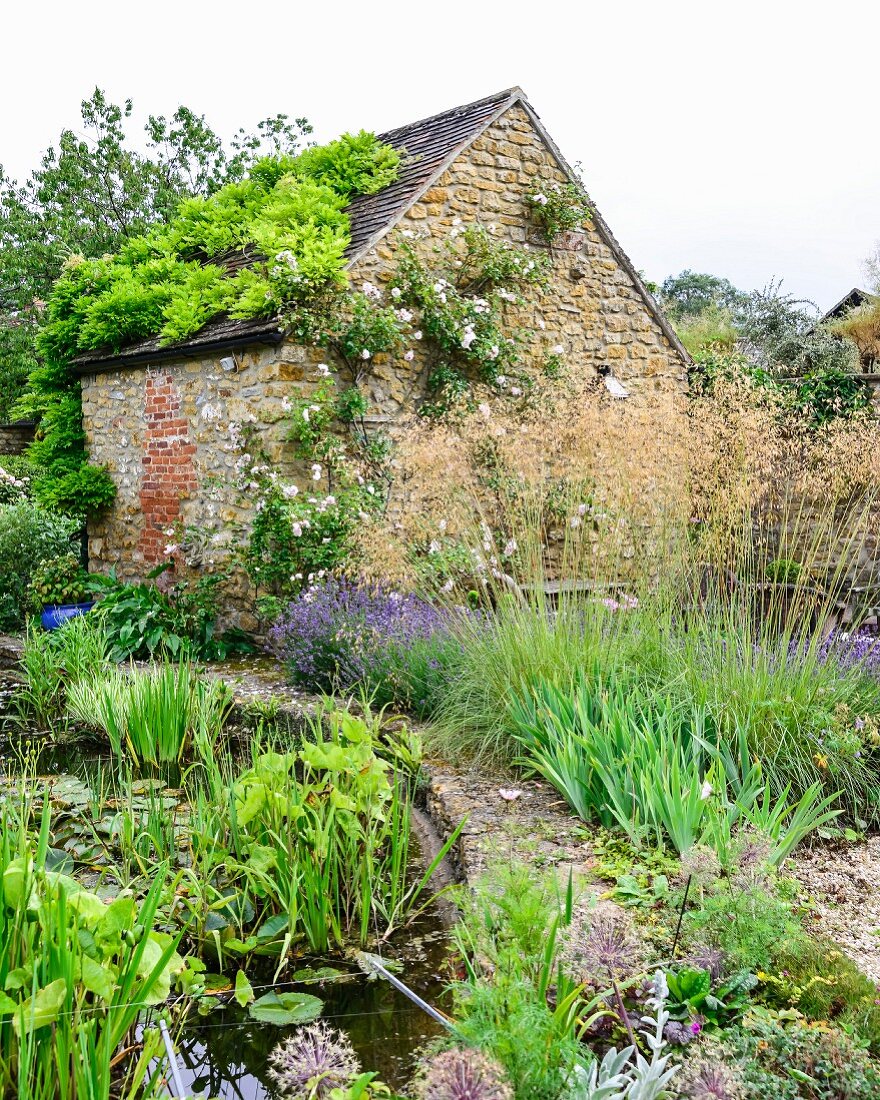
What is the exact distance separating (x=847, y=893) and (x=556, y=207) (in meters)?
7.76

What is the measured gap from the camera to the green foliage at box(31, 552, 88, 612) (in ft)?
31.7

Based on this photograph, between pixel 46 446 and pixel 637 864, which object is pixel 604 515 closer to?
pixel 637 864

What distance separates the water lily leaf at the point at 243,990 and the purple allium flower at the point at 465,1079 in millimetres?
1188

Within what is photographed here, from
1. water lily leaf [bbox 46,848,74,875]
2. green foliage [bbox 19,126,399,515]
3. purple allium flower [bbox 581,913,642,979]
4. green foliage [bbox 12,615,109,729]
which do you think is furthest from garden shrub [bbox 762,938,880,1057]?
green foliage [bbox 19,126,399,515]

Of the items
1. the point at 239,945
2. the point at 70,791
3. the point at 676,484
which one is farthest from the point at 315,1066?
the point at 676,484

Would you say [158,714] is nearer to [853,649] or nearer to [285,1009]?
[285,1009]

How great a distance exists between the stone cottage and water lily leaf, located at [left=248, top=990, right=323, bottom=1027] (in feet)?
18.8

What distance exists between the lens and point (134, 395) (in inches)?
386

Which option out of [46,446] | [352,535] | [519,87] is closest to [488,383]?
[352,535]

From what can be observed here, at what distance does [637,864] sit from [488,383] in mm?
6325

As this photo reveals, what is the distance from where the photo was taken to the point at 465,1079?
1.64 m

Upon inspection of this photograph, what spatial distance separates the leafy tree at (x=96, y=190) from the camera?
19.5m

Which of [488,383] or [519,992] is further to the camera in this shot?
[488,383]

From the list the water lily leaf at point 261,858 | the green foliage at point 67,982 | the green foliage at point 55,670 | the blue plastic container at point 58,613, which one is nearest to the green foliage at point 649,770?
the water lily leaf at point 261,858
